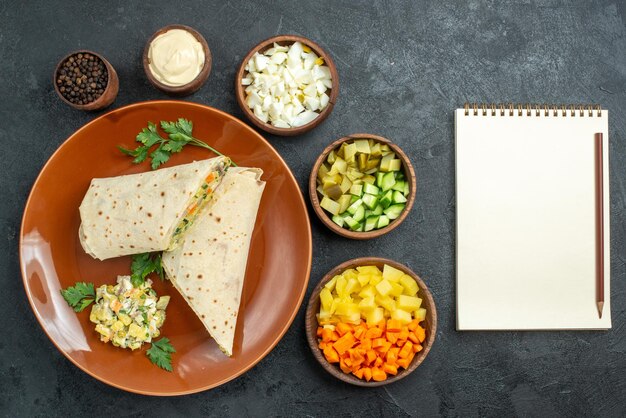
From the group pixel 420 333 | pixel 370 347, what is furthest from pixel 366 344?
pixel 420 333

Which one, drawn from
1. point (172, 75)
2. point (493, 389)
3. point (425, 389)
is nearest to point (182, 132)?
point (172, 75)

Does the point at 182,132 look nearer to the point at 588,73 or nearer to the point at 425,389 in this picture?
the point at 425,389

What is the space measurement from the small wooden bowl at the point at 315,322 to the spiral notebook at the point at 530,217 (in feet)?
0.85

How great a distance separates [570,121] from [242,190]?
1733mm

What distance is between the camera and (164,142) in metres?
2.92

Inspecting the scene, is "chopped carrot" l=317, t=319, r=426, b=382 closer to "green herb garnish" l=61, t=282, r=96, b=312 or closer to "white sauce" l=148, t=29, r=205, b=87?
"green herb garnish" l=61, t=282, r=96, b=312

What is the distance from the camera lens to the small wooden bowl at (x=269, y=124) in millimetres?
2908

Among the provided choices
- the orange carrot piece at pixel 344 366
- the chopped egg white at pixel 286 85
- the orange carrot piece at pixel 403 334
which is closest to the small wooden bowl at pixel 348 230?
the chopped egg white at pixel 286 85

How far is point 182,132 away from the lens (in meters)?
2.89

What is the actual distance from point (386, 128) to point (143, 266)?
1.40 meters

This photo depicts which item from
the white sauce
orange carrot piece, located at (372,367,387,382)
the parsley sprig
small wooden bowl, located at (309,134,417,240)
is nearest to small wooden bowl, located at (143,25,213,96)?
the white sauce

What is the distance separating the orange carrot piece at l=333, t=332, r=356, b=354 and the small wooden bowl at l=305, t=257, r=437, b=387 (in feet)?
0.34

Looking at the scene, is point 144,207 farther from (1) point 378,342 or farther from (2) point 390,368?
(2) point 390,368

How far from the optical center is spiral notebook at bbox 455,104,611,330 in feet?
10.3
